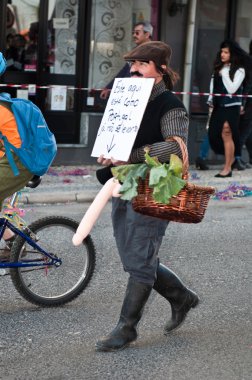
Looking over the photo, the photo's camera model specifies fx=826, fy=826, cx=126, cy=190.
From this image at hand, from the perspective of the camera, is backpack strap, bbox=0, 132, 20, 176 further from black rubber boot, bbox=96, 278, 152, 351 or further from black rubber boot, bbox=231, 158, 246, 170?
black rubber boot, bbox=231, 158, 246, 170

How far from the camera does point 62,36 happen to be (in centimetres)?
1233

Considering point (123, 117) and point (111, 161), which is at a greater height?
point (123, 117)

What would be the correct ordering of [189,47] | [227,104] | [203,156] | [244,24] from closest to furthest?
[227,104] → [203,156] → [189,47] → [244,24]

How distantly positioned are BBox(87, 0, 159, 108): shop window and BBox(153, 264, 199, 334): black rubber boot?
769 centimetres

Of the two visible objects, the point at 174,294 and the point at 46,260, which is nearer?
the point at 174,294

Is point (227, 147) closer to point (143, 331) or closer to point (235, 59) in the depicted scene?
point (235, 59)

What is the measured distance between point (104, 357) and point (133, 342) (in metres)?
0.30

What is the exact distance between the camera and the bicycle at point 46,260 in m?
5.48

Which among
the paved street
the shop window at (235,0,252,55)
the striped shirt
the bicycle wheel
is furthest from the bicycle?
the shop window at (235,0,252,55)

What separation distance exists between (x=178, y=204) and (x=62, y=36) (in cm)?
835

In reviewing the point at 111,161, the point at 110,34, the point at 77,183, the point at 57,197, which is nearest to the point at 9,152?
the point at 111,161

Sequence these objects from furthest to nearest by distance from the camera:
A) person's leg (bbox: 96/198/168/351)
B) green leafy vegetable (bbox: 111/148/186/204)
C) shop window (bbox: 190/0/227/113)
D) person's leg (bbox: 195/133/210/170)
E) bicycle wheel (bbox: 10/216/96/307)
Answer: shop window (bbox: 190/0/227/113)
person's leg (bbox: 195/133/210/170)
bicycle wheel (bbox: 10/216/96/307)
person's leg (bbox: 96/198/168/351)
green leafy vegetable (bbox: 111/148/186/204)

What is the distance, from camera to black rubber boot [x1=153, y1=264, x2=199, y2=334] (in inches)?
197

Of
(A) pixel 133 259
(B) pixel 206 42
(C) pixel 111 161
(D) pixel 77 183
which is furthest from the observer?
(B) pixel 206 42
